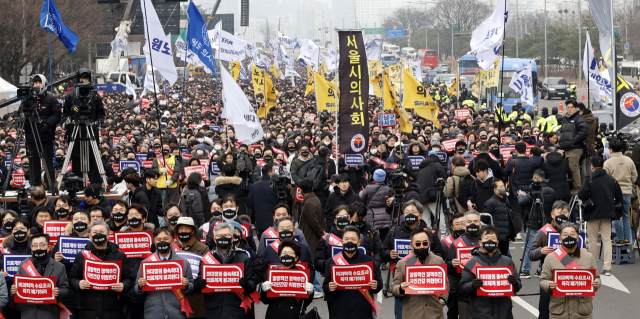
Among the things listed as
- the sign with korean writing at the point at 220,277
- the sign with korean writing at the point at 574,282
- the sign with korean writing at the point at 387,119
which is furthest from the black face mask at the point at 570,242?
the sign with korean writing at the point at 387,119

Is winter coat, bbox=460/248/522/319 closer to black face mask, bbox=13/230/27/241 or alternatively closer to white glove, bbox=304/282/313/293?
white glove, bbox=304/282/313/293

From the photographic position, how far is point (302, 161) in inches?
506

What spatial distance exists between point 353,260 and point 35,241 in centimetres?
293

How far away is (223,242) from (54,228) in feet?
7.67

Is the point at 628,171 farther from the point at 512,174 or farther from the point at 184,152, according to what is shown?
the point at 184,152

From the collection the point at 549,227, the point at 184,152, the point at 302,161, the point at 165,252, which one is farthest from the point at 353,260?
the point at 184,152

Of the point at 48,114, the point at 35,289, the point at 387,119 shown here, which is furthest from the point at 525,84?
the point at 35,289

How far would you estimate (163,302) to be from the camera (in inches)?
289

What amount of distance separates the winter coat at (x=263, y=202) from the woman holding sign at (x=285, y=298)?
457 cm

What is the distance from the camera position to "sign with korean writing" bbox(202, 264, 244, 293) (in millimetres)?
7355

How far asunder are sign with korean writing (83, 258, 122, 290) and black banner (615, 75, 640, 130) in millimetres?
8727

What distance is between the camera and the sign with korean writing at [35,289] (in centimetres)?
744

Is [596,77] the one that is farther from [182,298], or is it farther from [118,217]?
[182,298]

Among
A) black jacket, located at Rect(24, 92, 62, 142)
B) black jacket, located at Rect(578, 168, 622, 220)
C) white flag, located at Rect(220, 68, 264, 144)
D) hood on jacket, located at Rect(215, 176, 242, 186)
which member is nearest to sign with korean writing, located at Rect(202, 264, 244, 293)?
hood on jacket, located at Rect(215, 176, 242, 186)
